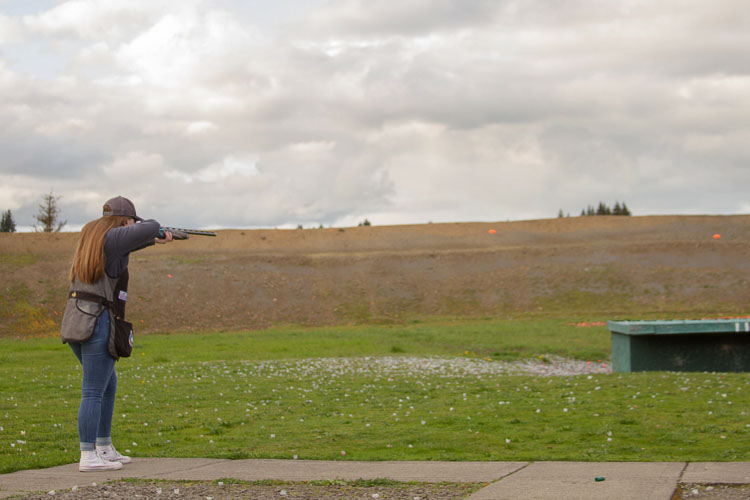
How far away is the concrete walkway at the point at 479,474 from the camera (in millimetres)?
5578

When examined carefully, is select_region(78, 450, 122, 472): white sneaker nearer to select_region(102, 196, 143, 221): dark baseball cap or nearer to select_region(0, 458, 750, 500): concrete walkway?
select_region(0, 458, 750, 500): concrete walkway

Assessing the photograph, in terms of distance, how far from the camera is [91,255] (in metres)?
6.92

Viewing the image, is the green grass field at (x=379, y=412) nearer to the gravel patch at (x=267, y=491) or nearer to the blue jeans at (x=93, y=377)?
the blue jeans at (x=93, y=377)

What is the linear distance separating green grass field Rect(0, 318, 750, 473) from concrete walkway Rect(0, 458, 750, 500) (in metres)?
0.60

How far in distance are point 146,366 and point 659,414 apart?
522 inches

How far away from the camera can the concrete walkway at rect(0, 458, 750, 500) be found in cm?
558

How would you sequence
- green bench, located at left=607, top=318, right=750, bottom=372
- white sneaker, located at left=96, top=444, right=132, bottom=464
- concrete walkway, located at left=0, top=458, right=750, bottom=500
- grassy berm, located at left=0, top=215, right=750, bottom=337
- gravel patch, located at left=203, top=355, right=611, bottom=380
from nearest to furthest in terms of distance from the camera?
concrete walkway, located at left=0, top=458, right=750, bottom=500, white sneaker, located at left=96, top=444, right=132, bottom=464, green bench, located at left=607, top=318, right=750, bottom=372, gravel patch, located at left=203, top=355, right=611, bottom=380, grassy berm, located at left=0, top=215, right=750, bottom=337

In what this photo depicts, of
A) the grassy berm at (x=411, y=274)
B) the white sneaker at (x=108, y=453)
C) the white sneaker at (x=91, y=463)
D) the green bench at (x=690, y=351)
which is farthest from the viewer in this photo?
the grassy berm at (x=411, y=274)

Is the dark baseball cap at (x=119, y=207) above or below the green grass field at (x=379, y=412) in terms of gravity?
above

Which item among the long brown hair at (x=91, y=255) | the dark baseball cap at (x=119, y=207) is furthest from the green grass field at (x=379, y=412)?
the dark baseball cap at (x=119, y=207)

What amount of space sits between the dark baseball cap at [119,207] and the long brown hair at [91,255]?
167 millimetres

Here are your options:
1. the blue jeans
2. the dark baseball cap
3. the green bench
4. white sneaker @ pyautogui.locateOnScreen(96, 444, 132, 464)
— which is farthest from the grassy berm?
the blue jeans

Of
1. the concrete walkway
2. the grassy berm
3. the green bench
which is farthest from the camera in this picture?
the grassy berm

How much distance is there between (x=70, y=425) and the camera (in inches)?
410
